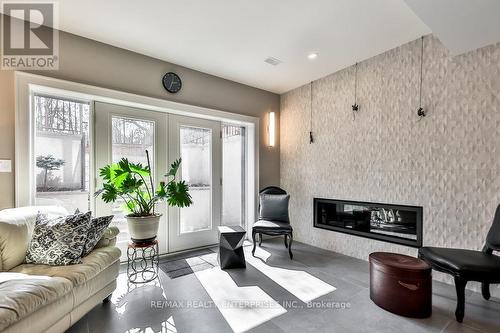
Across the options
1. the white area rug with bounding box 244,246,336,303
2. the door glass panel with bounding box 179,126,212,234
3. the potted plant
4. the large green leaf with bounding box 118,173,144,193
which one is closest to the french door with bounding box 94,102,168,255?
the door glass panel with bounding box 179,126,212,234

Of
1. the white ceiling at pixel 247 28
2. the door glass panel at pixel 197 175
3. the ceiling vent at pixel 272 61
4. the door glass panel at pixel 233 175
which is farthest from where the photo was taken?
the door glass panel at pixel 233 175

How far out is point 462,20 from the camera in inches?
78.8

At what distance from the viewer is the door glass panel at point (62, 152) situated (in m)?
2.58

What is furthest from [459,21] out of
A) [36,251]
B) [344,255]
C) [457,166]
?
[36,251]

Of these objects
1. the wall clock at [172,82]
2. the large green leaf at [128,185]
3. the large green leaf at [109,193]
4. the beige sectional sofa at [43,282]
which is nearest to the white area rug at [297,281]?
the beige sectional sofa at [43,282]

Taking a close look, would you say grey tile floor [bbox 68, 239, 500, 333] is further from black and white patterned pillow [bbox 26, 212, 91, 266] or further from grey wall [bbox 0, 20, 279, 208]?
grey wall [bbox 0, 20, 279, 208]

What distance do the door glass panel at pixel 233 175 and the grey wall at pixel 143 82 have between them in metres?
0.37

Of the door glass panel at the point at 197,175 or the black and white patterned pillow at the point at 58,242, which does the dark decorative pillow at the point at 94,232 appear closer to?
the black and white patterned pillow at the point at 58,242

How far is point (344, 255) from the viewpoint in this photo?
11.2ft

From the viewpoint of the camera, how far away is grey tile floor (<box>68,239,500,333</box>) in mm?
1792

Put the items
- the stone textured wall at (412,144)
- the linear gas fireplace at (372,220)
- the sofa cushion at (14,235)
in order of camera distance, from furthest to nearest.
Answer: the linear gas fireplace at (372,220), the stone textured wall at (412,144), the sofa cushion at (14,235)

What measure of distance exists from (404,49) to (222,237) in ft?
10.6

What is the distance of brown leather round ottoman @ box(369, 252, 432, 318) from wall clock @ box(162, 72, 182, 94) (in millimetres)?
3240

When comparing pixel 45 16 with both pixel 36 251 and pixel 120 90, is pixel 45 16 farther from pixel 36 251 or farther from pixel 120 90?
pixel 36 251
